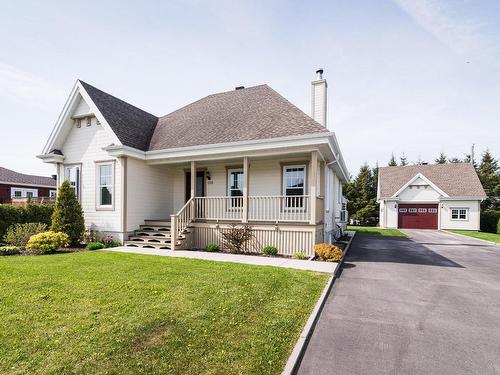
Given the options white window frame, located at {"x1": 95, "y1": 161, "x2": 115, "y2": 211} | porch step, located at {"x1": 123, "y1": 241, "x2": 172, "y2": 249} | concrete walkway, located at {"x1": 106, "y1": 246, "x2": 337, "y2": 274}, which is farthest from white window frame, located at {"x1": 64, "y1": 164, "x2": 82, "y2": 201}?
concrete walkway, located at {"x1": 106, "y1": 246, "x2": 337, "y2": 274}

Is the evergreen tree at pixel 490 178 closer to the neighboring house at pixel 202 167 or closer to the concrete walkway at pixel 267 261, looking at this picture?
the neighboring house at pixel 202 167

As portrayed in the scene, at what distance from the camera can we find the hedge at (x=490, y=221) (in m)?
24.9

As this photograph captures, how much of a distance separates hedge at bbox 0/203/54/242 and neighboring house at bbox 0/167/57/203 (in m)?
18.2

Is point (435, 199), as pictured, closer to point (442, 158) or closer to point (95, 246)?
point (442, 158)

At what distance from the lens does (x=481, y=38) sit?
8.40 meters

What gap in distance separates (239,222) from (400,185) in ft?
81.8

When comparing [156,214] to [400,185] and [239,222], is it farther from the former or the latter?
[400,185]

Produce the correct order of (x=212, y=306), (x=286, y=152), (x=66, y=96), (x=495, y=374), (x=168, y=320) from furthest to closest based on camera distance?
(x=66, y=96)
(x=286, y=152)
(x=212, y=306)
(x=168, y=320)
(x=495, y=374)

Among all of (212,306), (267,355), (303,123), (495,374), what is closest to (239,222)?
(303,123)

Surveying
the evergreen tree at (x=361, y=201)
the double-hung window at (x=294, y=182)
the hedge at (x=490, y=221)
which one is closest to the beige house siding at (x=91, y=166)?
the double-hung window at (x=294, y=182)

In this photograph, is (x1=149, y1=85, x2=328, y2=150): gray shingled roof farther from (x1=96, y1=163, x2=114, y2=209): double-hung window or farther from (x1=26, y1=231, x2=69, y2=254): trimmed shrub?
(x1=26, y1=231, x2=69, y2=254): trimmed shrub

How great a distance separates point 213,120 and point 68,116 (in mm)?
7022

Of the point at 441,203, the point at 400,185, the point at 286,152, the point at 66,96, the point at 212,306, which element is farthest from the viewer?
the point at 400,185

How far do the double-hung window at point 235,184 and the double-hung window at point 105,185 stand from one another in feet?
17.6
